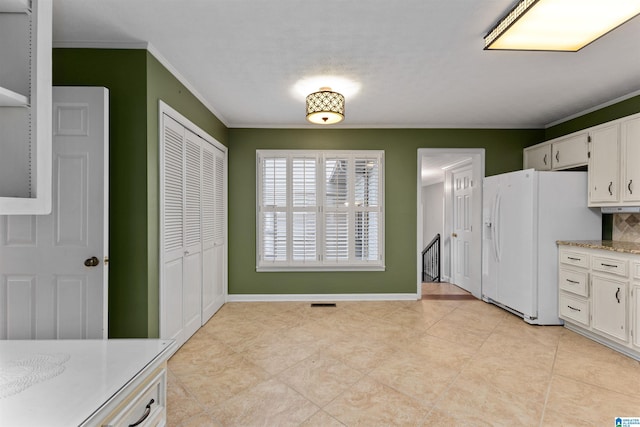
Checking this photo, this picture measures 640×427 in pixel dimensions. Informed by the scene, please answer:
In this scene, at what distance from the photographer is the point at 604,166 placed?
3.26 metres

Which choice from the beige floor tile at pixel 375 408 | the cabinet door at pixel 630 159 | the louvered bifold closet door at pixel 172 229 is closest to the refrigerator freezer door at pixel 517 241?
the cabinet door at pixel 630 159

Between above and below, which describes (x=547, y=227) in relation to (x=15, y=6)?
below

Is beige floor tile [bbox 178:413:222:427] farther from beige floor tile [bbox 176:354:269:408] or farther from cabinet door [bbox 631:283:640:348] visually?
cabinet door [bbox 631:283:640:348]

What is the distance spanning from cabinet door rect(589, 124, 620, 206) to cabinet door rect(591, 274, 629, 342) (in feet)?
2.93

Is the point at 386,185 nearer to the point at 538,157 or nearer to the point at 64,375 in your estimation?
the point at 538,157

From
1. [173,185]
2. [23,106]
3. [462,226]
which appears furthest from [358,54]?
[462,226]

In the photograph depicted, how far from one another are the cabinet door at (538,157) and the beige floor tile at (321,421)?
4057 millimetres

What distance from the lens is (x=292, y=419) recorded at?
75.4 inches

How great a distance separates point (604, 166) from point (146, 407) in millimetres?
4405

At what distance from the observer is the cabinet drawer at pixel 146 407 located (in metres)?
0.88

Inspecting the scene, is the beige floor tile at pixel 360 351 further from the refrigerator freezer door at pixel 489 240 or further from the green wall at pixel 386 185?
the refrigerator freezer door at pixel 489 240

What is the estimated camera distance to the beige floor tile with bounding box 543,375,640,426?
6.29 feet

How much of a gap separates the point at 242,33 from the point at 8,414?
2290 mm

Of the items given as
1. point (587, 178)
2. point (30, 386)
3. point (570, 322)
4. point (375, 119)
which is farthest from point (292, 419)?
point (587, 178)
